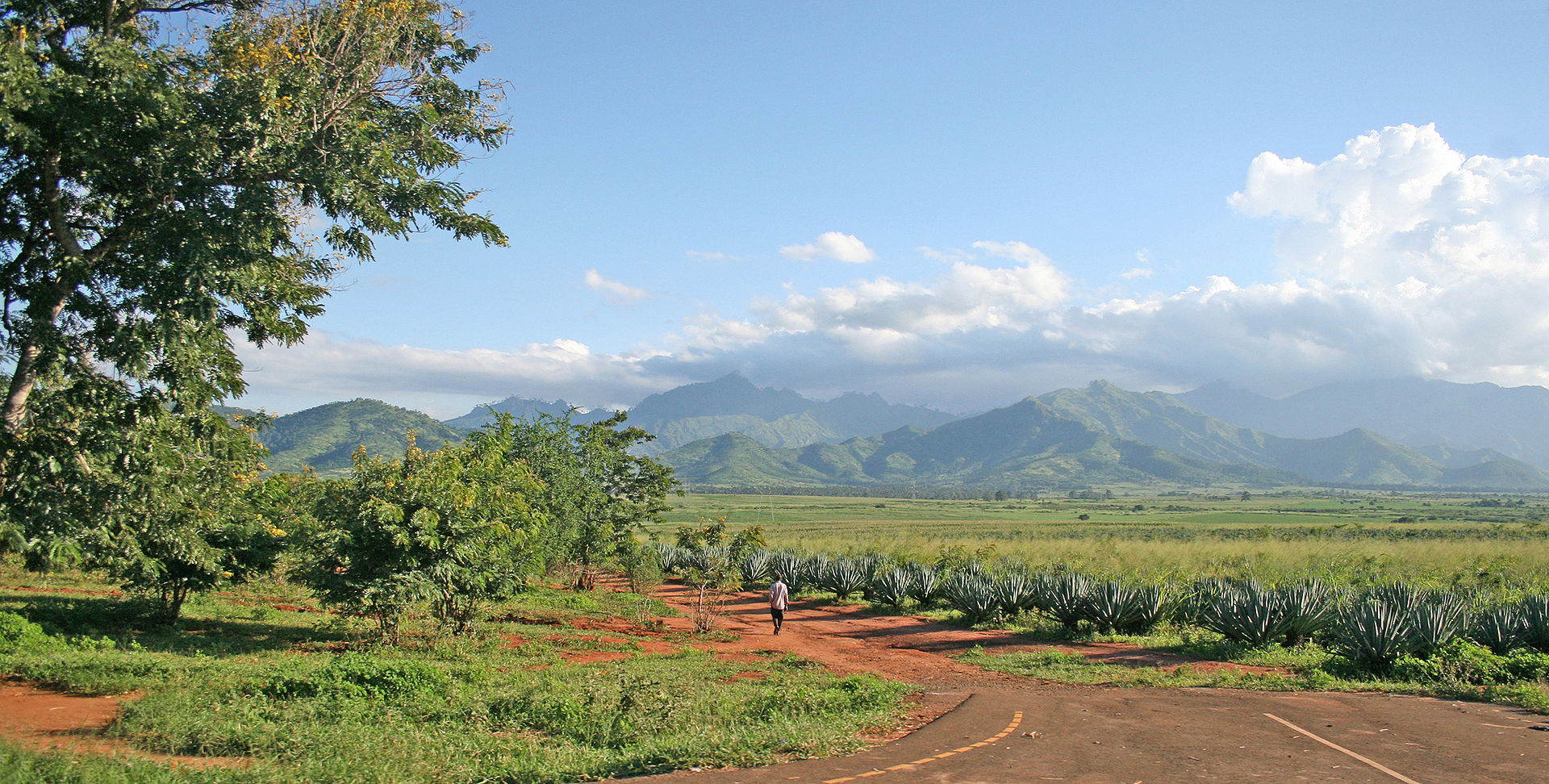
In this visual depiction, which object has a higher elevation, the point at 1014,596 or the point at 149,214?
the point at 149,214

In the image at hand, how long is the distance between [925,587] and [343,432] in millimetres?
172948

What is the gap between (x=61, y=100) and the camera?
8617 mm

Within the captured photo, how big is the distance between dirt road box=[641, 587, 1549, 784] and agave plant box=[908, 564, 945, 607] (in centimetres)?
1071

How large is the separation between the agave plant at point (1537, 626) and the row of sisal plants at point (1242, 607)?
0.02 meters

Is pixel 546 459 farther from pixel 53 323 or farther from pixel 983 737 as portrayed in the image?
pixel 983 737

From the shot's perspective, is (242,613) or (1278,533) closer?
(242,613)

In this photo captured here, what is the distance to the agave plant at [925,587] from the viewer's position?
22828mm

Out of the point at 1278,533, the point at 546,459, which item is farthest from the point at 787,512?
the point at 546,459

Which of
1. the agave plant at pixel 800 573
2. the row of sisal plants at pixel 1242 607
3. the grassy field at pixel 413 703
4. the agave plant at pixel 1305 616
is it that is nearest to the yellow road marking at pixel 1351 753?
the grassy field at pixel 413 703

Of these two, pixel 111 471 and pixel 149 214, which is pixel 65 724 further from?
pixel 149 214

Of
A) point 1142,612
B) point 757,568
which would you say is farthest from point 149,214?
point 757,568

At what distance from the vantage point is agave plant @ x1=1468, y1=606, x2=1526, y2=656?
13.5 meters

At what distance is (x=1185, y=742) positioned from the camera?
7.86m

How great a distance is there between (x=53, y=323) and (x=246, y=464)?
10.5 feet
